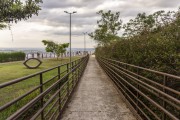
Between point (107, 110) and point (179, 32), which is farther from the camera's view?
point (107, 110)

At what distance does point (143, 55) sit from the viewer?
7.60m

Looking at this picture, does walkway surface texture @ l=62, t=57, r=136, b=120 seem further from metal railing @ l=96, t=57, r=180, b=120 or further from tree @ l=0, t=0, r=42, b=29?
tree @ l=0, t=0, r=42, b=29

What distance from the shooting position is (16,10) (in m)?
18.0

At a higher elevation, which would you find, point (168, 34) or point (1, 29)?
point (1, 29)

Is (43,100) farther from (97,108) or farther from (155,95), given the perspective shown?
(97,108)

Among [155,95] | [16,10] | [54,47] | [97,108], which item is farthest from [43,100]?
[54,47]

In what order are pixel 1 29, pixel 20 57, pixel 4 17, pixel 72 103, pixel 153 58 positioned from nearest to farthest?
pixel 153 58, pixel 72 103, pixel 4 17, pixel 1 29, pixel 20 57

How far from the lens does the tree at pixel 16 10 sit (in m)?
17.6

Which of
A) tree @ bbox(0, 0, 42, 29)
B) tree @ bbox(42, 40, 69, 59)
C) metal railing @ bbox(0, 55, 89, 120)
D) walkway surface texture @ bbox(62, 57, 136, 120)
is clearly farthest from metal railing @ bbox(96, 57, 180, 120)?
tree @ bbox(42, 40, 69, 59)

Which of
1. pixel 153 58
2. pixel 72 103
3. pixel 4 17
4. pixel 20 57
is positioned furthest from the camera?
pixel 20 57

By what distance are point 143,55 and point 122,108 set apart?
5.69 ft

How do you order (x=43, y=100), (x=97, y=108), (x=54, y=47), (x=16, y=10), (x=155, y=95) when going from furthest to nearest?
(x=54, y=47)
(x=16, y=10)
(x=97, y=108)
(x=155, y=95)
(x=43, y=100)

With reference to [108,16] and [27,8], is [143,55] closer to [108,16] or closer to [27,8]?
[27,8]

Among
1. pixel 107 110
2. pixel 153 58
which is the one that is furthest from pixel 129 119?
pixel 153 58
